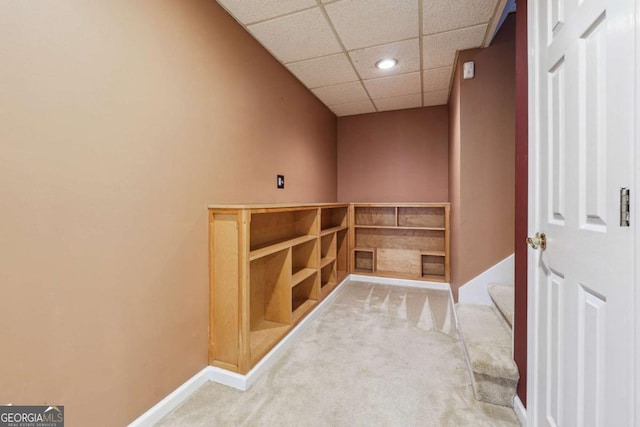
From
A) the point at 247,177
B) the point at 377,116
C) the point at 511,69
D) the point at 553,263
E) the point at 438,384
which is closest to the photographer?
the point at 553,263

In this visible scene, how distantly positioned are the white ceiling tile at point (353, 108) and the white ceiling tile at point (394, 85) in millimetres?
302

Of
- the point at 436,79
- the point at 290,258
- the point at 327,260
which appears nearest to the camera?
the point at 290,258

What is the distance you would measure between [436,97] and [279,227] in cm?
265

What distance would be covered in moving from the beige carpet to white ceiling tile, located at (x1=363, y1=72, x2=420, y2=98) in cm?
257

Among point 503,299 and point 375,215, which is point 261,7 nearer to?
point 503,299

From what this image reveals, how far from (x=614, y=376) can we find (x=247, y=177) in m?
2.12

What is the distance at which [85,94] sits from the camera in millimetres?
1142

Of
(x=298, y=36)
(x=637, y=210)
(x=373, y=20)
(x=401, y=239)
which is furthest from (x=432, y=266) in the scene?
(x=637, y=210)

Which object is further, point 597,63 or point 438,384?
point 438,384

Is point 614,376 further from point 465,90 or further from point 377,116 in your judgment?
point 377,116

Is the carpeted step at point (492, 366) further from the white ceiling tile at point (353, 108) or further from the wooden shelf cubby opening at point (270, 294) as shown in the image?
the white ceiling tile at point (353, 108)

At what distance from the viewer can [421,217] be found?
3902mm

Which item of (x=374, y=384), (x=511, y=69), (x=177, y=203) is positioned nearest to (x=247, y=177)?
(x=177, y=203)

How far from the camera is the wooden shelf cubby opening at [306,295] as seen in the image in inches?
106
